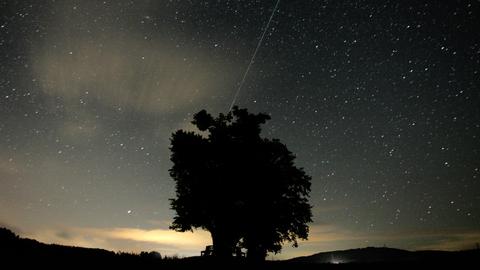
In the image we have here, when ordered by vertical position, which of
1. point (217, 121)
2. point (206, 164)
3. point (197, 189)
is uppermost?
point (217, 121)

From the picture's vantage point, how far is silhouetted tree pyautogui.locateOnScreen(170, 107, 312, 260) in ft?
89.9

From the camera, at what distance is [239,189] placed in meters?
27.5

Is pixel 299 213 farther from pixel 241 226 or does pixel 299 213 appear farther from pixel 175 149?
pixel 175 149

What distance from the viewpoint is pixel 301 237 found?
28.9m

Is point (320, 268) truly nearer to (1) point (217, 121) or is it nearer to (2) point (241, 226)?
(2) point (241, 226)

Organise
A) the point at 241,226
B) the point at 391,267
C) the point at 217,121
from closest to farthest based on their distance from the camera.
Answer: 1. the point at 391,267
2. the point at 241,226
3. the point at 217,121

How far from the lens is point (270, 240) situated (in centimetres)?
2830

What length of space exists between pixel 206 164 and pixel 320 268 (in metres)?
15.9

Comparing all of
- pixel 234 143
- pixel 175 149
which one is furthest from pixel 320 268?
pixel 175 149

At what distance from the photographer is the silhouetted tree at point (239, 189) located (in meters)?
27.4

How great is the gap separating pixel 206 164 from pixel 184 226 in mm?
5178

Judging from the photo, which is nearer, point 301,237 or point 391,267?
point 391,267

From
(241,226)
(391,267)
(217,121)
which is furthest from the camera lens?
(217,121)

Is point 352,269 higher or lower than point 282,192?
lower
